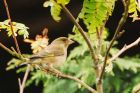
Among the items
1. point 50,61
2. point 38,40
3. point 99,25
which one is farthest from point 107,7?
point 50,61

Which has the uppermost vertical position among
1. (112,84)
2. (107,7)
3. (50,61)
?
(107,7)

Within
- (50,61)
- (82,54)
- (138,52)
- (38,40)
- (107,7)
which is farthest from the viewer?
(138,52)

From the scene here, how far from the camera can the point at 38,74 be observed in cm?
485

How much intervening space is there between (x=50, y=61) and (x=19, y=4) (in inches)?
90.0

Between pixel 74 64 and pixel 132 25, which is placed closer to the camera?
pixel 74 64

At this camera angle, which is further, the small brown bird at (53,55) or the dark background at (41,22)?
the dark background at (41,22)

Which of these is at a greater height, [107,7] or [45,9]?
[107,7]

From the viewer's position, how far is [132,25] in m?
5.68

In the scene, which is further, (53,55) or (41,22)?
(41,22)

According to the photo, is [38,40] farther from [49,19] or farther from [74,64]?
[49,19]

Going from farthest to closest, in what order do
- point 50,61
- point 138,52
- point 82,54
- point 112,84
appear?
point 138,52
point 112,84
point 82,54
point 50,61

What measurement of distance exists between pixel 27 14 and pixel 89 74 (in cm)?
146

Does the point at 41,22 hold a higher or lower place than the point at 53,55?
lower

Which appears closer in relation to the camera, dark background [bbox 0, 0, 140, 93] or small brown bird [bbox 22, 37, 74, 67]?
small brown bird [bbox 22, 37, 74, 67]
